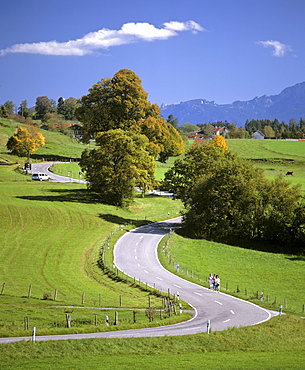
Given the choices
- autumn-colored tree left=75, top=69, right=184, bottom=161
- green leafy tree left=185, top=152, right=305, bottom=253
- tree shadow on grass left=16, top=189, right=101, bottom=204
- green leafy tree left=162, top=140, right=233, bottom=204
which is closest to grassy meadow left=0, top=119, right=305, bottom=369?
tree shadow on grass left=16, top=189, right=101, bottom=204

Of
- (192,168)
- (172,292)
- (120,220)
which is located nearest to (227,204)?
(192,168)

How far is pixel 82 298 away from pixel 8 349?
603 inches

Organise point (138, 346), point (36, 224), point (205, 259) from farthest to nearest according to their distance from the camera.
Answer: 1. point (36, 224)
2. point (205, 259)
3. point (138, 346)

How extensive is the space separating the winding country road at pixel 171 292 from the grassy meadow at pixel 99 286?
1.18 meters

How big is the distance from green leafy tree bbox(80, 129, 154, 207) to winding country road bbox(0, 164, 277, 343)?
14.6m

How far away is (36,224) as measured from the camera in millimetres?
66500

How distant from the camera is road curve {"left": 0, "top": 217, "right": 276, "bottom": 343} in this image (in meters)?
30.5

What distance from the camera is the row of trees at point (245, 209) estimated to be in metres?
69.6

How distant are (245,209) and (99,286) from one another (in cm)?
3058

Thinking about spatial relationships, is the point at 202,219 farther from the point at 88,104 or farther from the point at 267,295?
the point at 88,104

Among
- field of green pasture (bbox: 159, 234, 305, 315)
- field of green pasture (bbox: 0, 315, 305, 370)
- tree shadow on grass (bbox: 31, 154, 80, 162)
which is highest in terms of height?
tree shadow on grass (bbox: 31, 154, 80, 162)

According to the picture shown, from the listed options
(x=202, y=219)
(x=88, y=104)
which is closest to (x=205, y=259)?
(x=202, y=219)

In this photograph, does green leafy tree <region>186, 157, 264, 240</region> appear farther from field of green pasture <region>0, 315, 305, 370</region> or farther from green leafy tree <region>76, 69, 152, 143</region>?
field of green pasture <region>0, 315, 305, 370</region>

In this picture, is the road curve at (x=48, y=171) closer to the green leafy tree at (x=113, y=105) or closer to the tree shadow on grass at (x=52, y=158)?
the tree shadow on grass at (x=52, y=158)
